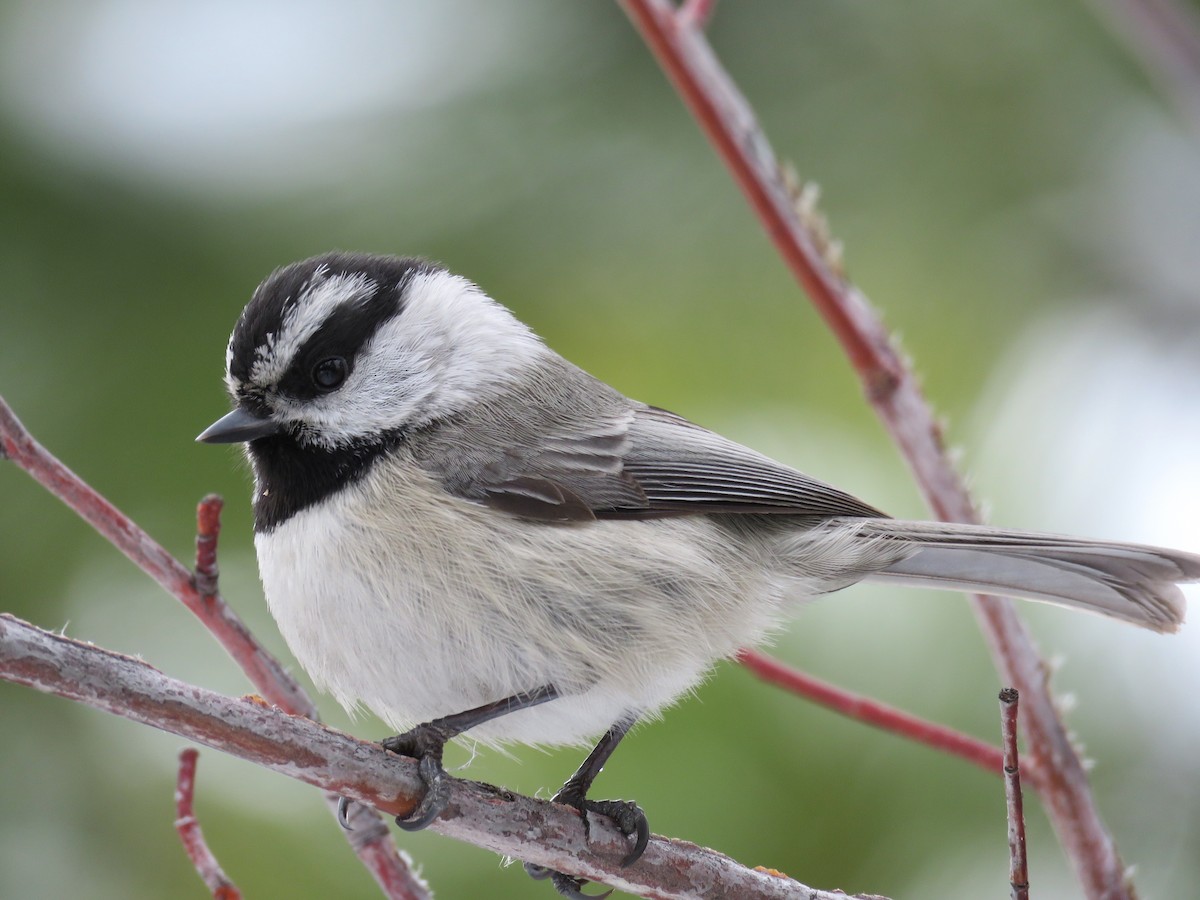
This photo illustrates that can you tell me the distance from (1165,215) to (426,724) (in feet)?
5.83

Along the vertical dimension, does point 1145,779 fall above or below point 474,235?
below

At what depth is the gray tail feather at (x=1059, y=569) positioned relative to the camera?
1.52 meters

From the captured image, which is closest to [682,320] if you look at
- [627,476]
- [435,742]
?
[627,476]

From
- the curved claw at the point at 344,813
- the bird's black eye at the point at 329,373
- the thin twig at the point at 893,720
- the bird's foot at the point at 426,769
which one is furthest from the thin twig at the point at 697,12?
the curved claw at the point at 344,813

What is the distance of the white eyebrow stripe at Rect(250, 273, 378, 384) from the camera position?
60.2 inches

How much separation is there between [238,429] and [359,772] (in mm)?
550

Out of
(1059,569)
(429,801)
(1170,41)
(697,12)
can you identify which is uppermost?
(697,12)

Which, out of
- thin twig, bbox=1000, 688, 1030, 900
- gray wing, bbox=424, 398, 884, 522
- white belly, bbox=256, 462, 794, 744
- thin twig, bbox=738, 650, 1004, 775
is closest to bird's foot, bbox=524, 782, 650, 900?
white belly, bbox=256, 462, 794, 744

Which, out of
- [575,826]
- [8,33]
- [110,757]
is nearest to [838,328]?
[575,826]

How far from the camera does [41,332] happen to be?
6.44 feet

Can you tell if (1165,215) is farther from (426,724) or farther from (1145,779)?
(426,724)

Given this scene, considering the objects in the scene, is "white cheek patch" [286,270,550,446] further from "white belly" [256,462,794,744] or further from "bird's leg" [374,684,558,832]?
"bird's leg" [374,684,558,832]

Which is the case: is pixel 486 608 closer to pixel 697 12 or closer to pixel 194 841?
pixel 194 841

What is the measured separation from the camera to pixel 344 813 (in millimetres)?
1351
